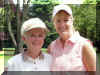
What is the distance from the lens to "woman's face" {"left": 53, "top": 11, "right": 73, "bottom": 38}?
210 centimetres

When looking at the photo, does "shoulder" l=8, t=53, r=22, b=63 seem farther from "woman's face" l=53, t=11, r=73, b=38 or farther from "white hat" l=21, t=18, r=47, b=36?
"woman's face" l=53, t=11, r=73, b=38

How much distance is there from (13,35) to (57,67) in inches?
30.1

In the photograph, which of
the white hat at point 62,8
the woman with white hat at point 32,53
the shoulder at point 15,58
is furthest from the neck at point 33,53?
the white hat at point 62,8

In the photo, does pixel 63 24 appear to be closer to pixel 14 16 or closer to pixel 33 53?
pixel 33 53

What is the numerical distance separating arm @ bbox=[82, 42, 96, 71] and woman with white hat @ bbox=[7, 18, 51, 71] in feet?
1.57

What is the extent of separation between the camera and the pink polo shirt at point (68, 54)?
2160 millimetres

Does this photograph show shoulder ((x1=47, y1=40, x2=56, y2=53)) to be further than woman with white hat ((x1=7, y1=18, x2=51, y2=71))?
Yes

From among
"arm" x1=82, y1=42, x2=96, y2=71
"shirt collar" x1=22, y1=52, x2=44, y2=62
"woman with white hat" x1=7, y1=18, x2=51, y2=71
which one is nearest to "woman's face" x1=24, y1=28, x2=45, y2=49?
"woman with white hat" x1=7, y1=18, x2=51, y2=71

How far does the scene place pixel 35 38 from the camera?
2074 millimetres

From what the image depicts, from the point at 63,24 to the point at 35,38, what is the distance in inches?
15.9

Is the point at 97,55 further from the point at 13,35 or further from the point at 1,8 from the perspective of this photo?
the point at 1,8

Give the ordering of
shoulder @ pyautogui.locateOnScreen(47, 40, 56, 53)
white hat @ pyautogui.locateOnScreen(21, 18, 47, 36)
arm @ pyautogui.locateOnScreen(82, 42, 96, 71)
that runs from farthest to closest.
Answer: shoulder @ pyautogui.locateOnScreen(47, 40, 56, 53), arm @ pyautogui.locateOnScreen(82, 42, 96, 71), white hat @ pyautogui.locateOnScreen(21, 18, 47, 36)

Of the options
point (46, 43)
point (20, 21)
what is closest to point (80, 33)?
point (46, 43)

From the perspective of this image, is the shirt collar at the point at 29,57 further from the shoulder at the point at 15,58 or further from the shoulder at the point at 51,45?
the shoulder at the point at 51,45
